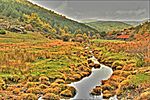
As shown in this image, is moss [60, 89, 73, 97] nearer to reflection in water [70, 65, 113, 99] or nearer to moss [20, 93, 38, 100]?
reflection in water [70, 65, 113, 99]

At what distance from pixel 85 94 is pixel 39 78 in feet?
35.7

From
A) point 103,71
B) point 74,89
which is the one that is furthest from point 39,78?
point 103,71

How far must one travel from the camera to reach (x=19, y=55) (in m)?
78.4

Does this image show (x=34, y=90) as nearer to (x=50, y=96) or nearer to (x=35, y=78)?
(x=50, y=96)

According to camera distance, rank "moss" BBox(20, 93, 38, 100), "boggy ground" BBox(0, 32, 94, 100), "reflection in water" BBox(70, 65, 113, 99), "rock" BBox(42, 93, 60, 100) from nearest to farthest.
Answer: "moss" BBox(20, 93, 38, 100) → "rock" BBox(42, 93, 60, 100) → "boggy ground" BBox(0, 32, 94, 100) → "reflection in water" BBox(70, 65, 113, 99)

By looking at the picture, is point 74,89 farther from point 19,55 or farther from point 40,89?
point 19,55

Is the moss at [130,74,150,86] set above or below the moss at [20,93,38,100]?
above

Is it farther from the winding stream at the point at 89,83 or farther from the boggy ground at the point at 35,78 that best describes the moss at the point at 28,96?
the winding stream at the point at 89,83

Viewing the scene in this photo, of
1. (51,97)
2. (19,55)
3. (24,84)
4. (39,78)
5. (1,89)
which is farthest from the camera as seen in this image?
(19,55)

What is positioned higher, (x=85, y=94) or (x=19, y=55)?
(x=19, y=55)

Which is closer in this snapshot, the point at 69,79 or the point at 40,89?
the point at 40,89

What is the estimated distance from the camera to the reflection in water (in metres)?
46.3

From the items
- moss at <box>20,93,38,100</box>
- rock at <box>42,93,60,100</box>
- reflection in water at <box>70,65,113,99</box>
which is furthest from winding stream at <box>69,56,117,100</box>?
moss at <box>20,93,38,100</box>

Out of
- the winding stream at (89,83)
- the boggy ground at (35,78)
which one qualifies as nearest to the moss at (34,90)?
the boggy ground at (35,78)
